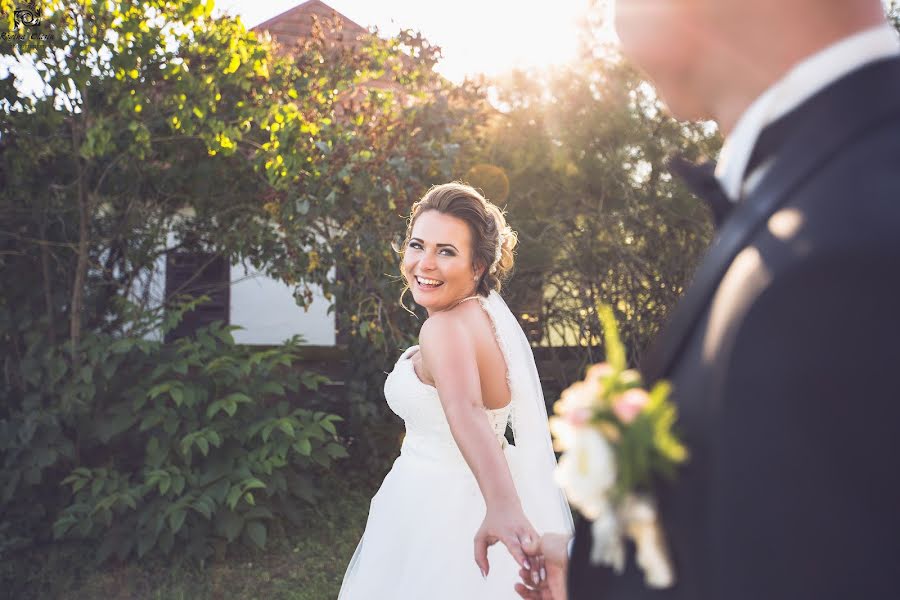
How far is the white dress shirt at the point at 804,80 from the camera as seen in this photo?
0.68 metres

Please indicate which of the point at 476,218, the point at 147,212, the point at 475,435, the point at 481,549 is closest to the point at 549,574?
the point at 481,549

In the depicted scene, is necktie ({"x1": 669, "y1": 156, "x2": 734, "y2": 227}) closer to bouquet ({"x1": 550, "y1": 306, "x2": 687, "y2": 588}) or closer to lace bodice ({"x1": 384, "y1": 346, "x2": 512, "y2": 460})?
bouquet ({"x1": 550, "y1": 306, "x2": 687, "y2": 588})

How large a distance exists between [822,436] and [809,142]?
0.25 m

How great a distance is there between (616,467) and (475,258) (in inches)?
98.6

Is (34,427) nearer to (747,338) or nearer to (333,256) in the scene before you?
(333,256)

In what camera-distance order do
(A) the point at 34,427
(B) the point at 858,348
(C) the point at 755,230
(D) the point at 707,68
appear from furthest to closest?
(A) the point at 34,427 < (D) the point at 707,68 < (C) the point at 755,230 < (B) the point at 858,348

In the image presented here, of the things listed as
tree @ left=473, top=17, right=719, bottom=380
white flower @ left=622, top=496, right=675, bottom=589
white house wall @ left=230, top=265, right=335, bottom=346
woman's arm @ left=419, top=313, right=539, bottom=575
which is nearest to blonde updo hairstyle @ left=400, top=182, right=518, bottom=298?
woman's arm @ left=419, top=313, right=539, bottom=575

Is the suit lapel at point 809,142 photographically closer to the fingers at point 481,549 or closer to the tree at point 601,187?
the fingers at point 481,549

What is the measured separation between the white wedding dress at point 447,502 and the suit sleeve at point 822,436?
231cm

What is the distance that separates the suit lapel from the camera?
0.64 m

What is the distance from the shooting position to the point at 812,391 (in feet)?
1.80

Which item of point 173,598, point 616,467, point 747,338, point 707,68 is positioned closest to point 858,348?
point 747,338

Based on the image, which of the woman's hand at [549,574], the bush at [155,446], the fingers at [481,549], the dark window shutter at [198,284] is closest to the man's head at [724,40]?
the woman's hand at [549,574]

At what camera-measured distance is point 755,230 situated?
0.66 m
